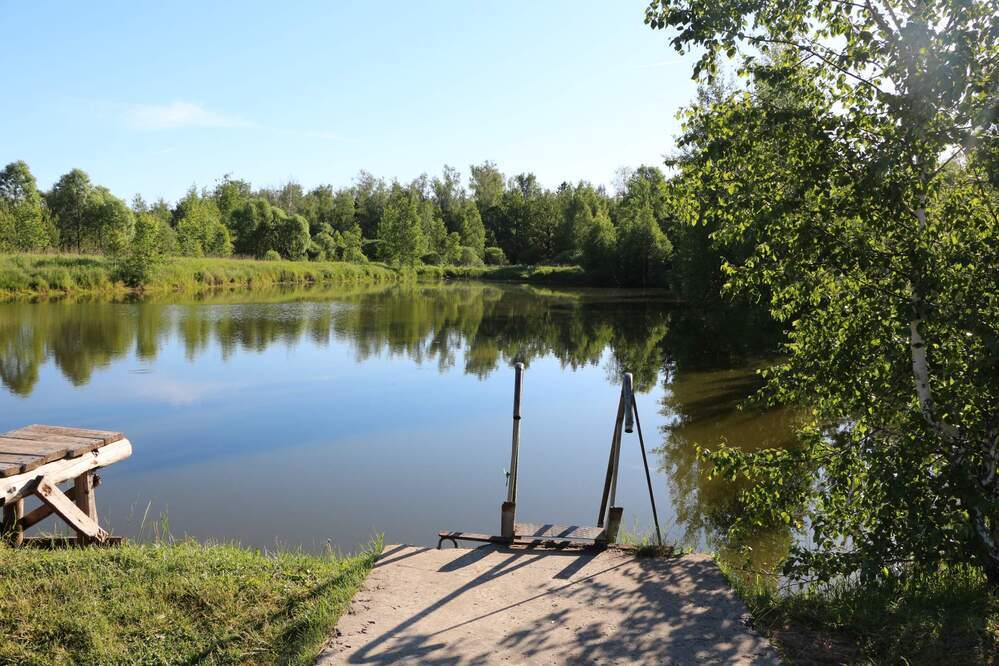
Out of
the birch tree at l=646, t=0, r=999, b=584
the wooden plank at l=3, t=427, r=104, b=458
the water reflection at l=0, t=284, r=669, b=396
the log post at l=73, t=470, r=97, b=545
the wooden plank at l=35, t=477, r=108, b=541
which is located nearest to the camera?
the birch tree at l=646, t=0, r=999, b=584

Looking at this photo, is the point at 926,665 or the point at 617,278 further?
the point at 617,278

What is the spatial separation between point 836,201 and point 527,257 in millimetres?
73592

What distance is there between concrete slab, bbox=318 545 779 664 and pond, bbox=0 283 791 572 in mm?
2549

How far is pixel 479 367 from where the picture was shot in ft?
60.8

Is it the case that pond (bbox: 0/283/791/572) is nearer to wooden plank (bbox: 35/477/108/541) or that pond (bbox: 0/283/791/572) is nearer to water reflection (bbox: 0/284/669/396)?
→ water reflection (bbox: 0/284/669/396)

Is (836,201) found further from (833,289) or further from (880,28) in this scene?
(880,28)

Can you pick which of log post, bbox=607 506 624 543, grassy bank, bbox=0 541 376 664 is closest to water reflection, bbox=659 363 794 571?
log post, bbox=607 506 624 543

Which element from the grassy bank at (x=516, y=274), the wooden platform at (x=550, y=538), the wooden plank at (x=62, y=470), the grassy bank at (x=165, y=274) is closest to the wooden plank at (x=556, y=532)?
the wooden platform at (x=550, y=538)

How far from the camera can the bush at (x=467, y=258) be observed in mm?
72000

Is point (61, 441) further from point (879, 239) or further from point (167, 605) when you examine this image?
point (879, 239)

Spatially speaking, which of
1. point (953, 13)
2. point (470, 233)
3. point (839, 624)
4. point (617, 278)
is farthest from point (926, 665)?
point (470, 233)

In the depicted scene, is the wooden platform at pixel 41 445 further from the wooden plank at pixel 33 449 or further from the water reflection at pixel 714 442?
the water reflection at pixel 714 442

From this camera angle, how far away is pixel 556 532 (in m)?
5.37

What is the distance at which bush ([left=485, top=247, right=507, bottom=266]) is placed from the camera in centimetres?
Answer: 7631
